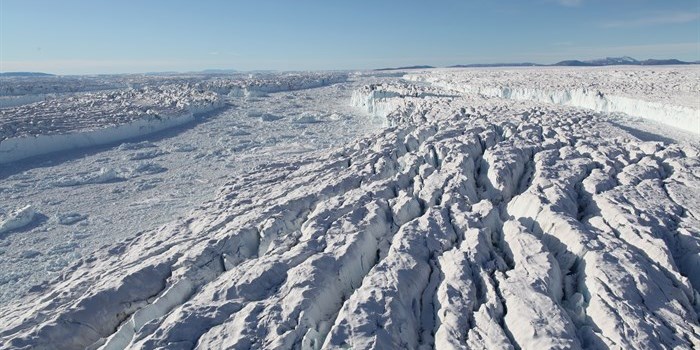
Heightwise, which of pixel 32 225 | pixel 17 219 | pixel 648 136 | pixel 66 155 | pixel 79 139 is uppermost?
pixel 648 136

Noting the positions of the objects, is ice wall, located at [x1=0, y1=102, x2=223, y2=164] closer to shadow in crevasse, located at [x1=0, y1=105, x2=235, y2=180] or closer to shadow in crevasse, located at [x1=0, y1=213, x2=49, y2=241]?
shadow in crevasse, located at [x1=0, y1=105, x2=235, y2=180]

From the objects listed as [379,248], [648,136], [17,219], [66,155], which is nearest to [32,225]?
[17,219]

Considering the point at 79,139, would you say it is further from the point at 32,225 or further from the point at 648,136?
the point at 648,136

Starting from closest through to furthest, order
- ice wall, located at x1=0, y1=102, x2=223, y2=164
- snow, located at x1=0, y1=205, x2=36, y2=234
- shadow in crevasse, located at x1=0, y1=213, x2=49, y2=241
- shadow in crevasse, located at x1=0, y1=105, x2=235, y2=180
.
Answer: shadow in crevasse, located at x1=0, y1=213, x2=49, y2=241, snow, located at x1=0, y1=205, x2=36, y2=234, shadow in crevasse, located at x1=0, y1=105, x2=235, y2=180, ice wall, located at x1=0, y1=102, x2=223, y2=164

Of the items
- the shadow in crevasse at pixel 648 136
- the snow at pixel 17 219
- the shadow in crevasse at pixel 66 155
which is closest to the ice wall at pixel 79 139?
the shadow in crevasse at pixel 66 155

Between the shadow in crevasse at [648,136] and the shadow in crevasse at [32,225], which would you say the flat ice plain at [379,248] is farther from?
the shadow in crevasse at [648,136]

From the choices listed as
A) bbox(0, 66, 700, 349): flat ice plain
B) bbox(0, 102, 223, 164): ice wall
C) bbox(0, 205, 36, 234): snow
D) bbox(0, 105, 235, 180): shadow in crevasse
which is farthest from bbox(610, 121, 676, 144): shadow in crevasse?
bbox(0, 102, 223, 164): ice wall

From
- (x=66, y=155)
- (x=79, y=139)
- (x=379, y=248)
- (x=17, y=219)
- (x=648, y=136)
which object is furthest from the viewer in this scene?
(x=79, y=139)

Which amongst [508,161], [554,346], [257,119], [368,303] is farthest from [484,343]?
[257,119]
